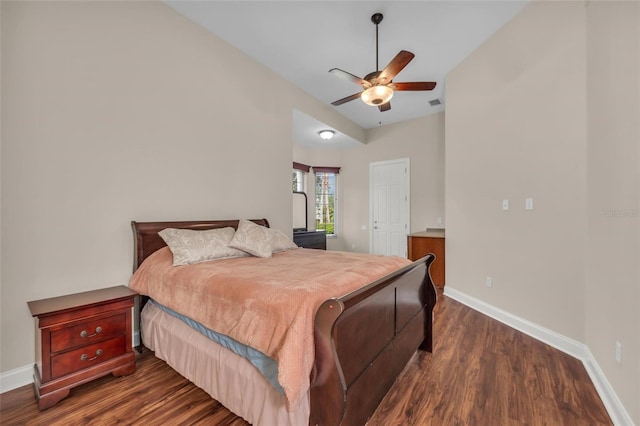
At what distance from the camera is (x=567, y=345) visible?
7.52 feet

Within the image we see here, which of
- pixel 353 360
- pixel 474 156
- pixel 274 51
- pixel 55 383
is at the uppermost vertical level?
pixel 274 51

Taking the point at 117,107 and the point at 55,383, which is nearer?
the point at 55,383

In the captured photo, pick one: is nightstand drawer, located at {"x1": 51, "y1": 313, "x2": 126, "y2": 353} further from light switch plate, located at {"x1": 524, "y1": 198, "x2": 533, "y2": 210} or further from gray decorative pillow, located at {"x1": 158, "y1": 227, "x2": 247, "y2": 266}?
light switch plate, located at {"x1": 524, "y1": 198, "x2": 533, "y2": 210}

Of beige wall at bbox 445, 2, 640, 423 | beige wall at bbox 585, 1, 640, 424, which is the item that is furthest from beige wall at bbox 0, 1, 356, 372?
beige wall at bbox 585, 1, 640, 424

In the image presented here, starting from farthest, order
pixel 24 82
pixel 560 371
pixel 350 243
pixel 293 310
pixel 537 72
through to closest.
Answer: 1. pixel 350 243
2. pixel 537 72
3. pixel 560 371
4. pixel 24 82
5. pixel 293 310

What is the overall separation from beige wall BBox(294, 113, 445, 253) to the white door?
13 centimetres

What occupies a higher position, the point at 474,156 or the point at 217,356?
the point at 474,156

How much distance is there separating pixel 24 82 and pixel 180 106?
1085 millimetres

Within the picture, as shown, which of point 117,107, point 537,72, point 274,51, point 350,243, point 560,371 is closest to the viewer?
point 560,371

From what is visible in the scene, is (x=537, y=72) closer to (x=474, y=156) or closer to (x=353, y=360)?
(x=474, y=156)

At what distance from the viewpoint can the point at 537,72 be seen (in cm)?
259

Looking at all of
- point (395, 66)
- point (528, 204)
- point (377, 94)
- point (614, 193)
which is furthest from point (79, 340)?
point (528, 204)

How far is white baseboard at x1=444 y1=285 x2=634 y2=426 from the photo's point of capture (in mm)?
1537

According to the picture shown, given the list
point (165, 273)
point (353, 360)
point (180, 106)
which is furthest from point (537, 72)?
point (165, 273)
